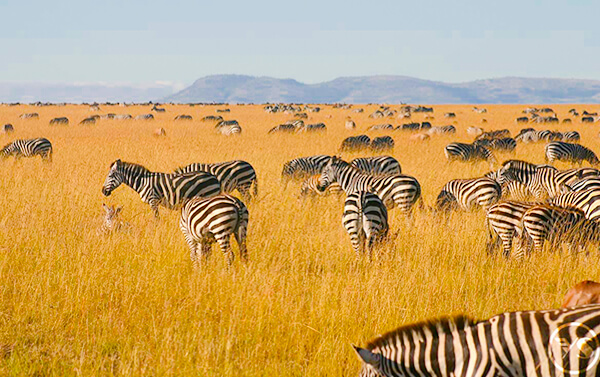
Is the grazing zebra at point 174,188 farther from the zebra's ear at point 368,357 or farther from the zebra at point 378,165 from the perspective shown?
the zebra's ear at point 368,357

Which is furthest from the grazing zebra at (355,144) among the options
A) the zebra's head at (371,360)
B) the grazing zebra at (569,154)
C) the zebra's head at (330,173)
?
the zebra's head at (371,360)

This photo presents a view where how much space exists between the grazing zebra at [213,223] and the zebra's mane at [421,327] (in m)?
4.05

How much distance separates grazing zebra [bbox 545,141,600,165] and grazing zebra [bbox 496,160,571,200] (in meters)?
7.03

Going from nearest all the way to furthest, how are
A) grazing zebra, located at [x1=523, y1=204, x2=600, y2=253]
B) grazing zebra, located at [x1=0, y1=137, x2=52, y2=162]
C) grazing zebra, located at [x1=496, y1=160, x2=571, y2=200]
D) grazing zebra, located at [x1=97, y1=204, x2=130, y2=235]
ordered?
grazing zebra, located at [x1=523, y1=204, x2=600, y2=253] < grazing zebra, located at [x1=97, y1=204, x2=130, y2=235] < grazing zebra, located at [x1=496, y1=160, x2=571, y2=200] < grazing zebra, located at [x1=0, y1=137, x2=52, y2=162]

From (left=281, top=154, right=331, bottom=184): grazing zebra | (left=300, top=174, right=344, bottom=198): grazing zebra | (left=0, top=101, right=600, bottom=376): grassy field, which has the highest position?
(left=281, top=154, right=331, bottom=184): grazing zebra

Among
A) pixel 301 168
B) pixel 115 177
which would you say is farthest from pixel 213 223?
pixel 301 168

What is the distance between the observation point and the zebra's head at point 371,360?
12.0 feet

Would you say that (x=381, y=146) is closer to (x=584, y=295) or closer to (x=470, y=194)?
(x=470, y=194)

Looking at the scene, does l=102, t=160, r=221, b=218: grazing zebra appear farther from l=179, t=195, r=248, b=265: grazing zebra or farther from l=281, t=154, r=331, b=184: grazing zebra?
l=281, t=154, r=331, b=184: grazing zebra

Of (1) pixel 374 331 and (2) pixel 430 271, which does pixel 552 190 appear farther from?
(1) pixel 374 331

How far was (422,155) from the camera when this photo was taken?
23.2 meters

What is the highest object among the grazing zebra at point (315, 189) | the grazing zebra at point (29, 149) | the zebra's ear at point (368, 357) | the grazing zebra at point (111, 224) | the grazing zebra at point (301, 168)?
the grazing zebra at point (29, 149)

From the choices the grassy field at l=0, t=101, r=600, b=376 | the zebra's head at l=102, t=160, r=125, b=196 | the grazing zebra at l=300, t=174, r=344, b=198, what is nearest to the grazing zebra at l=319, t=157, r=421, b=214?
the grassy field at l=0, t=101, r=600, b=376

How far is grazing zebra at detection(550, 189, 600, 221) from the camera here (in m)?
9.45
